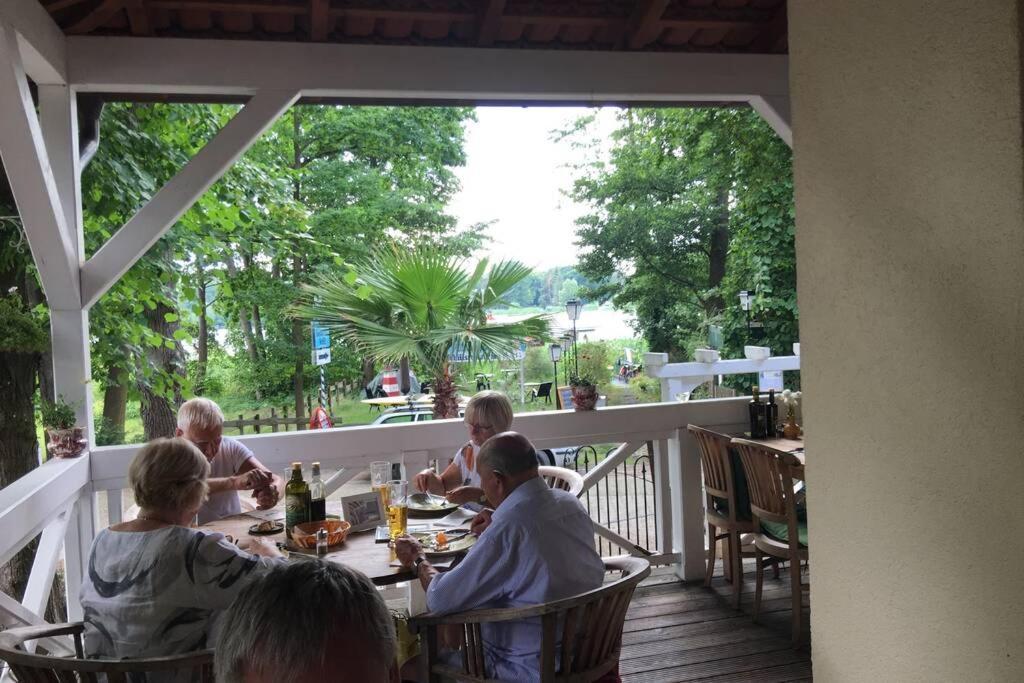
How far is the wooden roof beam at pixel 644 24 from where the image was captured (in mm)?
4082

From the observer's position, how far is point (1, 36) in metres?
2.91

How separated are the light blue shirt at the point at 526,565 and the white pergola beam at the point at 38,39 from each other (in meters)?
2.55

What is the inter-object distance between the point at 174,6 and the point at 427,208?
37.5ft

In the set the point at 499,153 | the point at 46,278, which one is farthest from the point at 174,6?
the point at 499,153

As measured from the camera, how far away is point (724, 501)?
4.38 metres

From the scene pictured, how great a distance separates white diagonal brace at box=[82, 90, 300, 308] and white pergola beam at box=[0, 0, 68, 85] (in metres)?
0.66

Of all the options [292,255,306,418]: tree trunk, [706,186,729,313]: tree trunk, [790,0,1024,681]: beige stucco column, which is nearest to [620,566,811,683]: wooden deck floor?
[790,0,1024,681]: beige stucco column

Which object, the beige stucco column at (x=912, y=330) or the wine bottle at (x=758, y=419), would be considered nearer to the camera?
the beige stucco column at (x=912, y=330)

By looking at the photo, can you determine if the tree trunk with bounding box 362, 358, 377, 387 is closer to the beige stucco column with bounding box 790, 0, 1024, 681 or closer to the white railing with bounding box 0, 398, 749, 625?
the white railing with bounding box 0, 398, 749, 625

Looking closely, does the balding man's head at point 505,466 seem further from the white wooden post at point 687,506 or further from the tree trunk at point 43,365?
the tree trunk at point 43,365

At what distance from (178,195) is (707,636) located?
3.19m

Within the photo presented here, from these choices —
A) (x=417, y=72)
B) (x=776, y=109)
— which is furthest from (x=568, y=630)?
(x=776, y=109)

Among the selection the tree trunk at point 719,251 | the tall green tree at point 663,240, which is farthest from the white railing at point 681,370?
the tree trunk at point 719,251

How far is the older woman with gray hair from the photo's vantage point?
1953 mm
